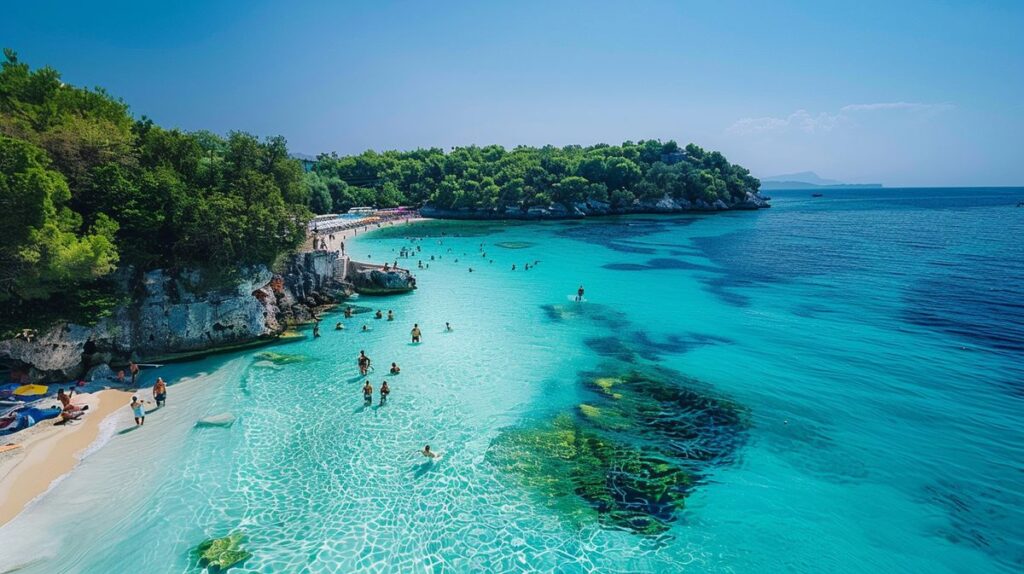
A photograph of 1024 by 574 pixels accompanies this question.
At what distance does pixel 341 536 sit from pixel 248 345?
19.7 m

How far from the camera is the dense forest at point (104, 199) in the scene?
66.6 feet

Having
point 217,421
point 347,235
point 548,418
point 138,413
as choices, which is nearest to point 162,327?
point 138,413

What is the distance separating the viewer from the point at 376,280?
43562 mm

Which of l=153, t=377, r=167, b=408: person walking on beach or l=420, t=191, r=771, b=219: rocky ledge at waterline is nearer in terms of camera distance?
l=153, t=377, r=167, b=408: person walking on beach

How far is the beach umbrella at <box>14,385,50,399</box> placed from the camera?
65.6ft

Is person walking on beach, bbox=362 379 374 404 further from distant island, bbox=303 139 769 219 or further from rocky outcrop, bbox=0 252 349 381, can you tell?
distant island, bbox=303 139 769 219

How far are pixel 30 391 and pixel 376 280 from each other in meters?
25.5

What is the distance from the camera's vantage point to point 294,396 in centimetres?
2252

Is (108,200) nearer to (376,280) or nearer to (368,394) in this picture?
(368,394)

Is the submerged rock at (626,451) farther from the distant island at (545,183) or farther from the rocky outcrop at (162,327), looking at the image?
the distant island at (545,183)

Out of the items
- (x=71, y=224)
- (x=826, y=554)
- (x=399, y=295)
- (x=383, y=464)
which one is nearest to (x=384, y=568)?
(x=383, y=464)

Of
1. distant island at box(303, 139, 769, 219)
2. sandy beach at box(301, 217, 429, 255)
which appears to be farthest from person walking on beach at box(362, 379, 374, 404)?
distant island at box(303, 139, 769, 219)

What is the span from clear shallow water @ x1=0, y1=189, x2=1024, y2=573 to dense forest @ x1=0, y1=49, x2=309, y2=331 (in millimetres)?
7012

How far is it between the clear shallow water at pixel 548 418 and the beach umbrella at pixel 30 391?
16.7 ft
